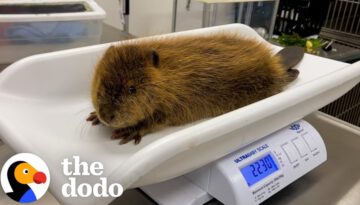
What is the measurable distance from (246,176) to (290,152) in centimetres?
9

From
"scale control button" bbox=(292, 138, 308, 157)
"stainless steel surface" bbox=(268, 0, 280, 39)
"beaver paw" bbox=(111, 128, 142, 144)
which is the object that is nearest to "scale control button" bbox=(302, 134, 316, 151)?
"scale control button" bbox=(292, 138, 308, 157)

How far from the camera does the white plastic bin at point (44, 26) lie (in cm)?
68

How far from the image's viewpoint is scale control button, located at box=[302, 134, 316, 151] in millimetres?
535

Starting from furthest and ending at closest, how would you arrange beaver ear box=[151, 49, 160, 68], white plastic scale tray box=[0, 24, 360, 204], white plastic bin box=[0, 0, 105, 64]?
white plastic bin box=[0, 0, 105, 64] < beaver ear box=[151, 49, 160, 68] < white plastic scale tray box=[0, 24, 360, 204]

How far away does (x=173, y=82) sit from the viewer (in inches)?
17.4

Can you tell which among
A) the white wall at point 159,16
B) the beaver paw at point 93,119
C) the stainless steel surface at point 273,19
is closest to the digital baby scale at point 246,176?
the beaver paw at point 93,119

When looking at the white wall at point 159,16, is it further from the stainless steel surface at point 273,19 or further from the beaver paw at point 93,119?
the beaver paw at point 93,119

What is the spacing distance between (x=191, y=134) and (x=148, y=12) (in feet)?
5.26

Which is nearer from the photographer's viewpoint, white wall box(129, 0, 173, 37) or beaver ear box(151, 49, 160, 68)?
beaver ear box(151, 49, 160, 68)

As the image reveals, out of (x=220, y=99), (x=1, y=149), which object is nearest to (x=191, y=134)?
(x=220, y=99)

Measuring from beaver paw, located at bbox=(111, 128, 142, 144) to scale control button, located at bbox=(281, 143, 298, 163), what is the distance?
8.0 inches

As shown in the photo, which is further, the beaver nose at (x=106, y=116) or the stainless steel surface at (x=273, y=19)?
the stainless steel surface at (x=273, y=19)

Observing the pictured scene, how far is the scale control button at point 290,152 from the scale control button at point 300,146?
0.03 ft

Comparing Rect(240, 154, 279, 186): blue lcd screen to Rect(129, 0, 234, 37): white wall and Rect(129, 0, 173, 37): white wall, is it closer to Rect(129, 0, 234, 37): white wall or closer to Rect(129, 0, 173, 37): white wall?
Rect(129, 0, 234, 37): white wall
